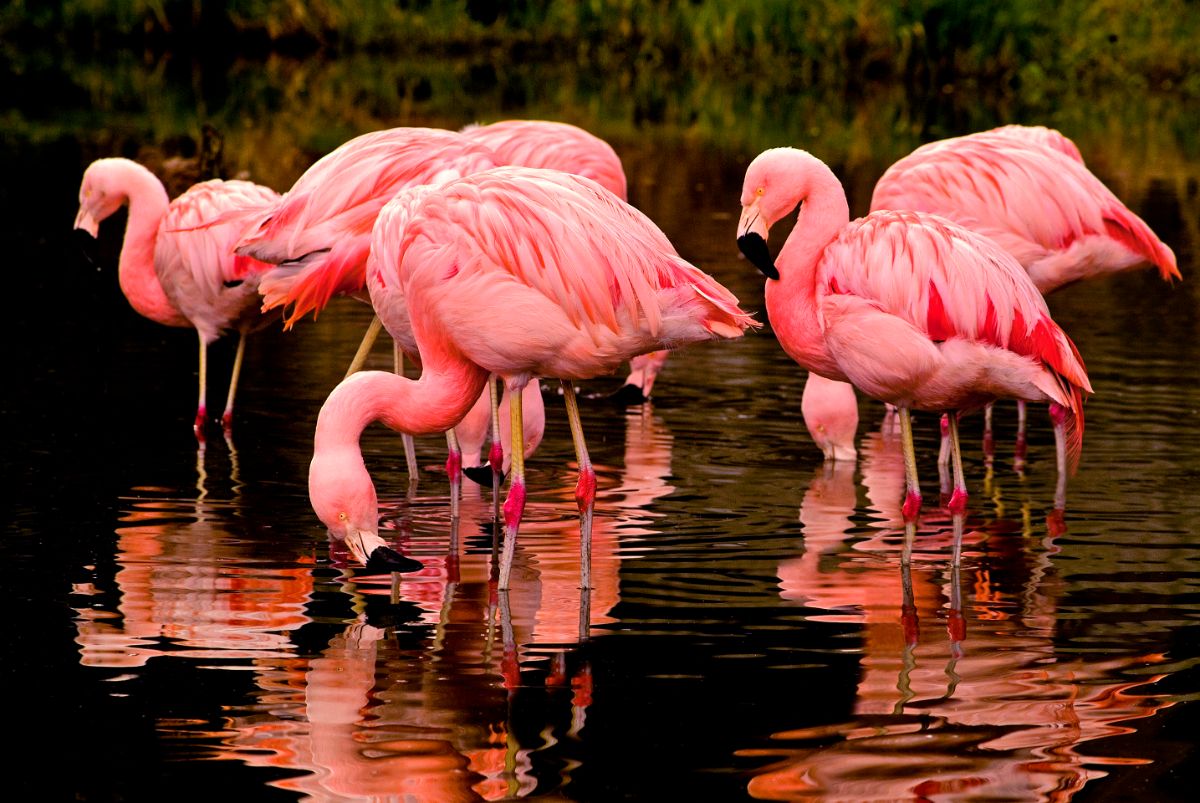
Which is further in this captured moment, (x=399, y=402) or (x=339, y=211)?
(x=339, y=211)

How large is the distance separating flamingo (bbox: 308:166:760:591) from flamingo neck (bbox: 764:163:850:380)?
303 millimetres

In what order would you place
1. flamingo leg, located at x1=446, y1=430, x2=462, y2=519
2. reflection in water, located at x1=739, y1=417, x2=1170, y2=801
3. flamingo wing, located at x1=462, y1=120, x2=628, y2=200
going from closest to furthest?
reflection in water, located at x1=739, y1=417, x2=1170, y2=801 → flamingo leg, located at x1=446, y1=430, x2=462, y2=519 → flamingo wing, located at x1=462, y1=120, x2=628, y2=200

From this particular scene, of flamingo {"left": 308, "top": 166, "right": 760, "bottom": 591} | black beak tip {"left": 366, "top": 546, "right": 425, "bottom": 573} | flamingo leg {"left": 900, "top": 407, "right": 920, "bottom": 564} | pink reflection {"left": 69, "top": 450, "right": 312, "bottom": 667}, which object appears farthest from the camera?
flamingo leg {"left": 900, "top": 407, "right": 920, "bottom": 564}

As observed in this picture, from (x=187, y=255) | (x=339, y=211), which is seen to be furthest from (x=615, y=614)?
(x=187, y=255)

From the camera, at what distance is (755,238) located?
5230 mm

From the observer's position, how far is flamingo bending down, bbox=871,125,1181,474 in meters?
7.22

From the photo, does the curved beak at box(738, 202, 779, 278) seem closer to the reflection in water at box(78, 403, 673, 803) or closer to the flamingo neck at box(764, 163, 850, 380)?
the flamingo neck at box(764, 163, 850, 380)

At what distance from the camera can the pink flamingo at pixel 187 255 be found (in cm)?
746

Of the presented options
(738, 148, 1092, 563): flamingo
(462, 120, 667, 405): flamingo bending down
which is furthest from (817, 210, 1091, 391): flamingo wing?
(462, 120, 667, 405): flamingo bending down

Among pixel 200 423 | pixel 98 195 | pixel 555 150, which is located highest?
pixel 555 150

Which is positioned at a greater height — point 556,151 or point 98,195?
point 556,151

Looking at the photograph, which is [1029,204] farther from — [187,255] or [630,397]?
[187,255]

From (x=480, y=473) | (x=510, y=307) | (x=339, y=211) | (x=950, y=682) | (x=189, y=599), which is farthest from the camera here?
(x=339, y=211)

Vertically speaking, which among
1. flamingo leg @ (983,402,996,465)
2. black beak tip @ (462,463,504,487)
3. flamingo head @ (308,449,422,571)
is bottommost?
flamingo leg @ (983,402,996,465)
